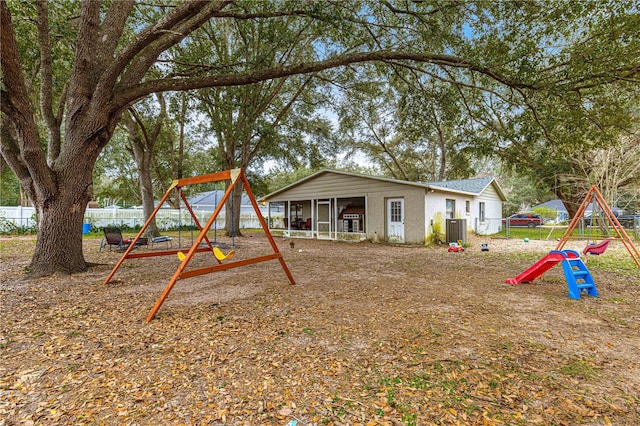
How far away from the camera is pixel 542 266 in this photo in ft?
18.1

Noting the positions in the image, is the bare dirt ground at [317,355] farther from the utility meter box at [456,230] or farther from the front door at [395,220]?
the front door at [395,220]

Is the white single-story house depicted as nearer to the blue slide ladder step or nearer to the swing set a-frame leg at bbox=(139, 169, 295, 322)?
the blue slide ladder step

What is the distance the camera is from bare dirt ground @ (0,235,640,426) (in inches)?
81.0

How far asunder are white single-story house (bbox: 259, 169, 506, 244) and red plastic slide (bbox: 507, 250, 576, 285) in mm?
6370

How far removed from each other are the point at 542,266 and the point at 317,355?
4989 millimetres

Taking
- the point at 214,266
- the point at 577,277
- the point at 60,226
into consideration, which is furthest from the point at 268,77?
the point at 577,277

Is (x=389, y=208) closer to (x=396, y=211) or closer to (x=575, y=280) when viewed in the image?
(x=396, y=211)

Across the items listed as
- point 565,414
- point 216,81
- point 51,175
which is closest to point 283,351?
point 565,414

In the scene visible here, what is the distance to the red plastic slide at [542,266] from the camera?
203 inches

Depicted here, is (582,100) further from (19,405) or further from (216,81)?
(19,405)

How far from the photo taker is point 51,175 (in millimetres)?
5816

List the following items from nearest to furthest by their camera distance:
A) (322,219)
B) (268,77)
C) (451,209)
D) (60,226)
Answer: (60,226), (268,77), (451,209), (322,219)

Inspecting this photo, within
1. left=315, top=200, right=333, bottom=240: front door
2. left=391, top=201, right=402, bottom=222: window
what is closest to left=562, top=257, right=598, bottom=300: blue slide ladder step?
left=391, top=201, right=402, bottom=222: window

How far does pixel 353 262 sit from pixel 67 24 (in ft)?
30.8
